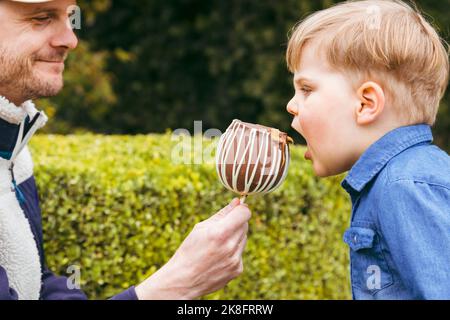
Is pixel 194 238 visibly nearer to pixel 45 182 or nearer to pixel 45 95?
pixel 45 95

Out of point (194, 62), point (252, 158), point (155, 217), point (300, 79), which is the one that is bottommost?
point (155, 217)

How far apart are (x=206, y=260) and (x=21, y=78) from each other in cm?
104

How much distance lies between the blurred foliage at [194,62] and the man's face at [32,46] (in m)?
6.44

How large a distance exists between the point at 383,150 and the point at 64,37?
4.44 ft

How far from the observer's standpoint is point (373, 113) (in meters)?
2.17

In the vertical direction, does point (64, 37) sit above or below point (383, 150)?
above

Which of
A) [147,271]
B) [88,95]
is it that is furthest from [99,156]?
[88,95]

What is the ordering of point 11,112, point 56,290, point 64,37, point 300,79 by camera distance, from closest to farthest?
point 300,79, point 11,112, point 64,37, point 56,290

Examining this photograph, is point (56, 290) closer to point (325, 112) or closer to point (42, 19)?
point (42, 19)

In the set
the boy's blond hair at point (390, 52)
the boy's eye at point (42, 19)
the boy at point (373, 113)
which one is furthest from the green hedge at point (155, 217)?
the boy's blond hair at point (390, 52)

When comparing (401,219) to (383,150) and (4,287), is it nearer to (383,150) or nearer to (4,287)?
(383,150)

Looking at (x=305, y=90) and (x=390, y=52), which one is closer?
(x=390, y=52)

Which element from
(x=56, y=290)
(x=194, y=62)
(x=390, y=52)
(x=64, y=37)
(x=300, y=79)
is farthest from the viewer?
(x=194, y=62)

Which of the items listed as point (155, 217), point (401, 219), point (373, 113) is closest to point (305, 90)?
point (373, 113)
